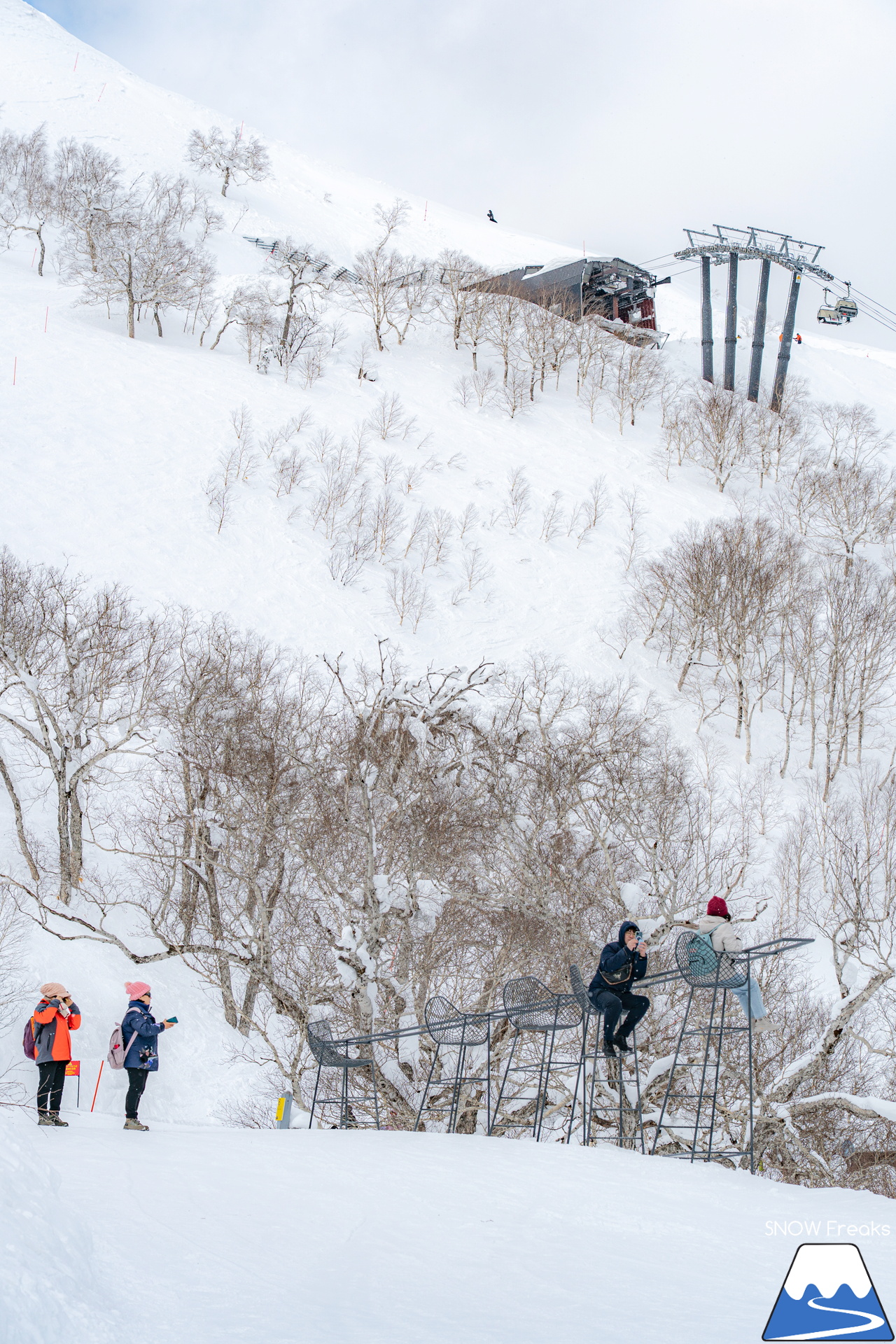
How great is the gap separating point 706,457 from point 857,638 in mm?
21388

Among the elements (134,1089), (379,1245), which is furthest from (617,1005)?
(134,1089)

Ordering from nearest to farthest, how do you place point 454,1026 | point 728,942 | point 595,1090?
point 728,942, point 454,1026, point 595,1090

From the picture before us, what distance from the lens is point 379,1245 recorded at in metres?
5.95

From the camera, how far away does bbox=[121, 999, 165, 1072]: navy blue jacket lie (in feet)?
33.8

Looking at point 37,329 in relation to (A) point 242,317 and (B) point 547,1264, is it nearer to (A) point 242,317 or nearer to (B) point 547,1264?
(A) point 242,317

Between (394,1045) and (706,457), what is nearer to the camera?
(394,1045)

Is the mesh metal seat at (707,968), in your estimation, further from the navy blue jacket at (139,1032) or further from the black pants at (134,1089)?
the black pants at (134,1089)

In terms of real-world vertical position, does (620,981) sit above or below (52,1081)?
above

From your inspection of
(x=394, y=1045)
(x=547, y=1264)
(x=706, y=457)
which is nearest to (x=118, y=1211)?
(x=547, y=1264)

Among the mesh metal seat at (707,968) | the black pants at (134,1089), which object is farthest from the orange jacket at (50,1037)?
the mesh metal seat at (707,968)

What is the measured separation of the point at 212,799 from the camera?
2780cm

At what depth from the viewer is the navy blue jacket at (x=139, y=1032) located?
1030cm
